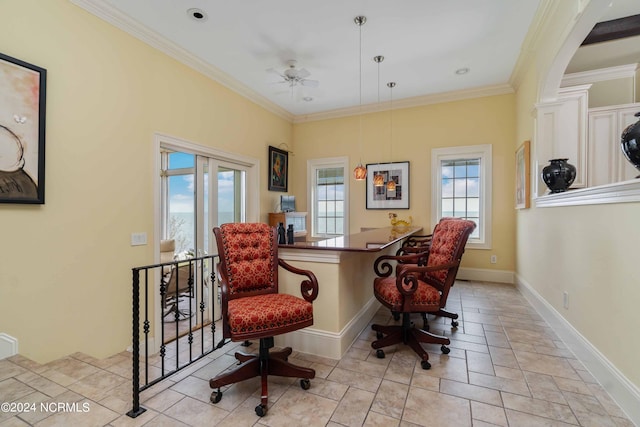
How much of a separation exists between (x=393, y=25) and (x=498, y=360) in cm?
329

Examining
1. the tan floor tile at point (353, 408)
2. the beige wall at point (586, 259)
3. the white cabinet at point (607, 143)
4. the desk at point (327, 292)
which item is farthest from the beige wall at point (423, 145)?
the tan floor tile at point (353, 408)

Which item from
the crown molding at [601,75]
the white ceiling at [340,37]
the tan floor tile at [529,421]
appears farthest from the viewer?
the crown molding at [601,75]

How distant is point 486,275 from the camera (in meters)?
4.69

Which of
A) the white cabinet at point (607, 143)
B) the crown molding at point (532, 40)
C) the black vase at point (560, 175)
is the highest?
the crown molding at point (532, 40)

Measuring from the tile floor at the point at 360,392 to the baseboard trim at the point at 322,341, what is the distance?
0.06 m

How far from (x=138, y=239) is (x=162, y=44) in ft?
6.91

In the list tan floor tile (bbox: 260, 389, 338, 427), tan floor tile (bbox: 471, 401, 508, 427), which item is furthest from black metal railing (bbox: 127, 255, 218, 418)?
tan floor tile (bbox: 471, 401, 508, 427)

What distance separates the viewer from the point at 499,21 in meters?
2.98

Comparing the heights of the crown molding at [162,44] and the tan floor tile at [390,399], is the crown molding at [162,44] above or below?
above

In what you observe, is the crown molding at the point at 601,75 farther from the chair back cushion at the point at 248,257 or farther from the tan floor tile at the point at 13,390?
the tan floor tile at the point at 13,390

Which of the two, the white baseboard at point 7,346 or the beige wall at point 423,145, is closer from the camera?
the white baseboard at point 7,346

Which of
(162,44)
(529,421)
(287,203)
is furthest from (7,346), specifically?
(287,203)

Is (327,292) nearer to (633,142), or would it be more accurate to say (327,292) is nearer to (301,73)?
(633,142)

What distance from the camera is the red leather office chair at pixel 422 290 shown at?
2248 millimetres
